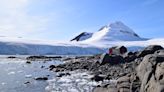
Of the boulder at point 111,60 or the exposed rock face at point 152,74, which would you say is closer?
the exposed rock face at point 152,74

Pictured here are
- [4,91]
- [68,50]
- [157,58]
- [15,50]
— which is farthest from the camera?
[68,50]

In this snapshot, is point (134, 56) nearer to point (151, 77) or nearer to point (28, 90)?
point (28, 90)

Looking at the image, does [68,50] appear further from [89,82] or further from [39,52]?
[89,82]

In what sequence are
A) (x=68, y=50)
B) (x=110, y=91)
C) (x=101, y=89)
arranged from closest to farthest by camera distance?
1. (x=110, y=91)
2. (x=101, y=89)
3. (x=68, y=50)

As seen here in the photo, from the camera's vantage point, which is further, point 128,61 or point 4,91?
point 128,61

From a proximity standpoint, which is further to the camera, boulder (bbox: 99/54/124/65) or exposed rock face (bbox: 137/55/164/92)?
boulder (bbox: 99/54/124/65)

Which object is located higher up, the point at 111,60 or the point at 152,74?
the point at 111,60

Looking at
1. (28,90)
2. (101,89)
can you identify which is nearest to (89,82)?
(28,90)

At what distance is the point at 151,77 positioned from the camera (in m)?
20.1

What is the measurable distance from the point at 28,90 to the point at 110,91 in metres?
10.8

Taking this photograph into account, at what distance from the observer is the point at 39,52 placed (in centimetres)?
17125

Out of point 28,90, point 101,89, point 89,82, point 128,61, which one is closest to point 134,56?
point 128,61

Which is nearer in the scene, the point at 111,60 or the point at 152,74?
the point at 152,74

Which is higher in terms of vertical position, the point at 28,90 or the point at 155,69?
the point at 155,69
